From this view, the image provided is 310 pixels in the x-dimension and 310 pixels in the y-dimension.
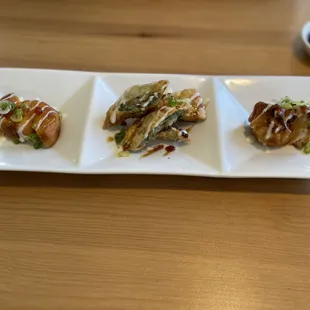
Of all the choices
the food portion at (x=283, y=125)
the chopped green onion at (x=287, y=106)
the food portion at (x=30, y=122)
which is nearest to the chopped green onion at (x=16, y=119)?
the food portion at (x=30, y=122)

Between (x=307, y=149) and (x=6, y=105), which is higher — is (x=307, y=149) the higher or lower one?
the lower one

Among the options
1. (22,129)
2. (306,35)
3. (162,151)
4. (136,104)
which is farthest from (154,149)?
(306,35)

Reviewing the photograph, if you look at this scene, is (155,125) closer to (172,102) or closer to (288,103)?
(172,102)

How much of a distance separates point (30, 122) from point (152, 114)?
0.39 metres

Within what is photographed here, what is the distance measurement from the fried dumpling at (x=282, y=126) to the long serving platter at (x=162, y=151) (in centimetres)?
3

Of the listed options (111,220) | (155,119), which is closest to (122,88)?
(155,119)

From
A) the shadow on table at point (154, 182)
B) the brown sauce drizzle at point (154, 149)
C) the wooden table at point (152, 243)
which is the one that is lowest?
the wooden table at point (152, 243)

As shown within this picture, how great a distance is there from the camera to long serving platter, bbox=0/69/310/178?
4.11 ft

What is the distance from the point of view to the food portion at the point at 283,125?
1304mm

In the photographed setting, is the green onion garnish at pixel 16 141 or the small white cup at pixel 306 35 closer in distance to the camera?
the green onion garnish at pixel 16 141

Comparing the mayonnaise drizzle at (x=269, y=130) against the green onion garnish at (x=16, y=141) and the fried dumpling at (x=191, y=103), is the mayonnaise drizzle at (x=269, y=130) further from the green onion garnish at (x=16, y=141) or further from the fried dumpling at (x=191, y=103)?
the green onion garnish at (x=16, y=141)

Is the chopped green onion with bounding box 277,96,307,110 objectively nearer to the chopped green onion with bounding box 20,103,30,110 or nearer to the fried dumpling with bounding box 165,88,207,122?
the fried dumpling with bounding box 165,88,207,122

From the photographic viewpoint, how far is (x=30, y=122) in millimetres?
1330

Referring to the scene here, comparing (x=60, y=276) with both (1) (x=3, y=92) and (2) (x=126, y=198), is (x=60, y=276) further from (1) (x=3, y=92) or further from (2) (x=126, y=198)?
(1) (x=3, y=92)
